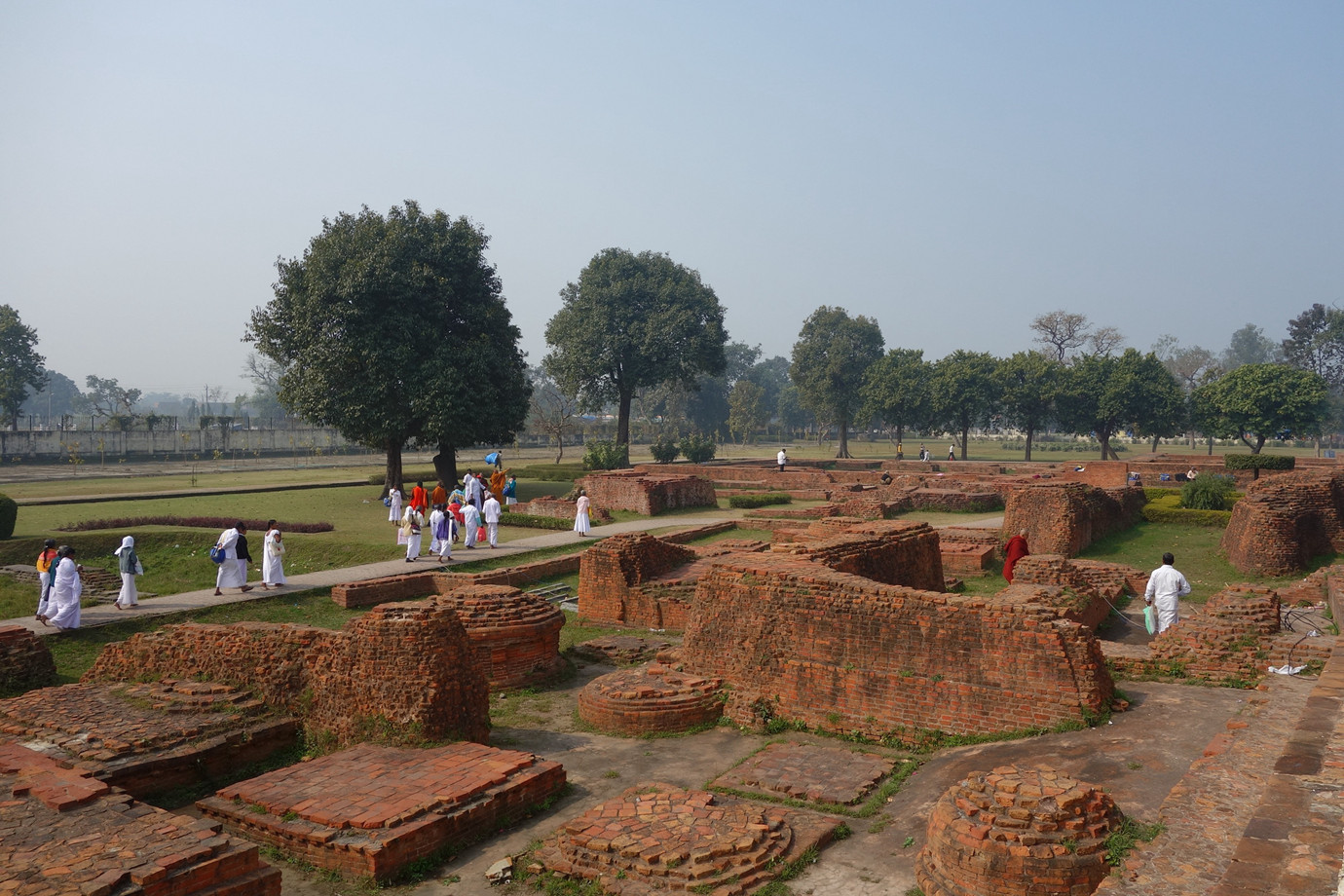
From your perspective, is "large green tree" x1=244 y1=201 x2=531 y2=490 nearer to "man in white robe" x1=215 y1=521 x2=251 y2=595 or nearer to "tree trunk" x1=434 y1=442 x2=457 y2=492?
"tree trunk" x1=434 y1=442 x2=457 y2=492

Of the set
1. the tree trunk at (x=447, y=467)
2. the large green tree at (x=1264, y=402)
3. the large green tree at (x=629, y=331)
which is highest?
the large green tree at (x=629, y=331)

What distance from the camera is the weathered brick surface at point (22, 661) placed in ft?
26.9

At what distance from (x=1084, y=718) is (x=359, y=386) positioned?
65.5 ft

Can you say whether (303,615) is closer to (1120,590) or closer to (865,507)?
(1120,590)

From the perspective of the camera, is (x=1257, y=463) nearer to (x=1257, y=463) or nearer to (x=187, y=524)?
(x=1257, y=463)

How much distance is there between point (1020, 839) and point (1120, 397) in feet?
130

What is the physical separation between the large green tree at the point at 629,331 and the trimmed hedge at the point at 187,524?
21420 millimetres

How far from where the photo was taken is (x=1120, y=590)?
36.5ft

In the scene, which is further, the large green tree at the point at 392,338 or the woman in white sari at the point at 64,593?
the large green tree at the point at 392,338

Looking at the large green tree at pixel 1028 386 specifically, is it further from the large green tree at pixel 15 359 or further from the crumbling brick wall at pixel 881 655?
the large green tree at pixel 15 359

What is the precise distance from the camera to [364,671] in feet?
21.4

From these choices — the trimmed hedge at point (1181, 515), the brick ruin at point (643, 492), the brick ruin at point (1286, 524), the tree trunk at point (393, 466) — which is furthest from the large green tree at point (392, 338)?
the brick ruin at point (1286, 524)

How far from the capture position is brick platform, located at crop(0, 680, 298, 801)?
5.87 meters

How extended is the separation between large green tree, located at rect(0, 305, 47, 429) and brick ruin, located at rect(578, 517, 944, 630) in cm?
4860
